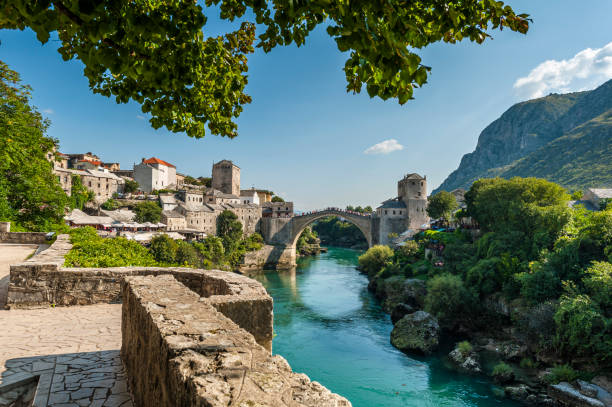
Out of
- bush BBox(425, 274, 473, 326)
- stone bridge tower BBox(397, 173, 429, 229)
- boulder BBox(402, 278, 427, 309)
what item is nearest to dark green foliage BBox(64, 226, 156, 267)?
bush BBox(425, 274, 473, 326)

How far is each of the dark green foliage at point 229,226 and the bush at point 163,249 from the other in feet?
40.3

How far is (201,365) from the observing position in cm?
164

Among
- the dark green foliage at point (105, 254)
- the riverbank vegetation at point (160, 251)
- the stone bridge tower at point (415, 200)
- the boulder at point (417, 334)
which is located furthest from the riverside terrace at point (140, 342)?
the stone bridge tower at point (415, 200)

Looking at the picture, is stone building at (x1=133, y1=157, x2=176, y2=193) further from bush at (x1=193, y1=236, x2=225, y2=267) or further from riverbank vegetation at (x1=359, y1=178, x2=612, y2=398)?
riverbank vegetation at (x1=359, y1=178, x2=612, y2=398)

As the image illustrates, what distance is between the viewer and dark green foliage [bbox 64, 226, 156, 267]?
642 cm

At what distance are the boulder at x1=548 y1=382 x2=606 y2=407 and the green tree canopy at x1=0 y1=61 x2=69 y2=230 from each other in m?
19.0

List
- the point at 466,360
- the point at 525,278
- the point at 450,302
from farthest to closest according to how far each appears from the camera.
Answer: the point at 450,302
the point at 525,278
the point at 466,360

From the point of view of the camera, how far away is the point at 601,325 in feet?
37.4

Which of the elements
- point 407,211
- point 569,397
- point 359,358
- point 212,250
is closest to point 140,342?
point 569,397

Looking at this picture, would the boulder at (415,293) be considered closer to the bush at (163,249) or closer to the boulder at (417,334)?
the boulder at (417,334)

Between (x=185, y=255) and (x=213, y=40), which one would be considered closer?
(x=213, y=40)

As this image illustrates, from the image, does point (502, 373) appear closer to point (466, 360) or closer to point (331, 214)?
point (466, 360)

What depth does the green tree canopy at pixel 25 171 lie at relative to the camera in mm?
11688

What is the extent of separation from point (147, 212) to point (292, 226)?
706 inches
